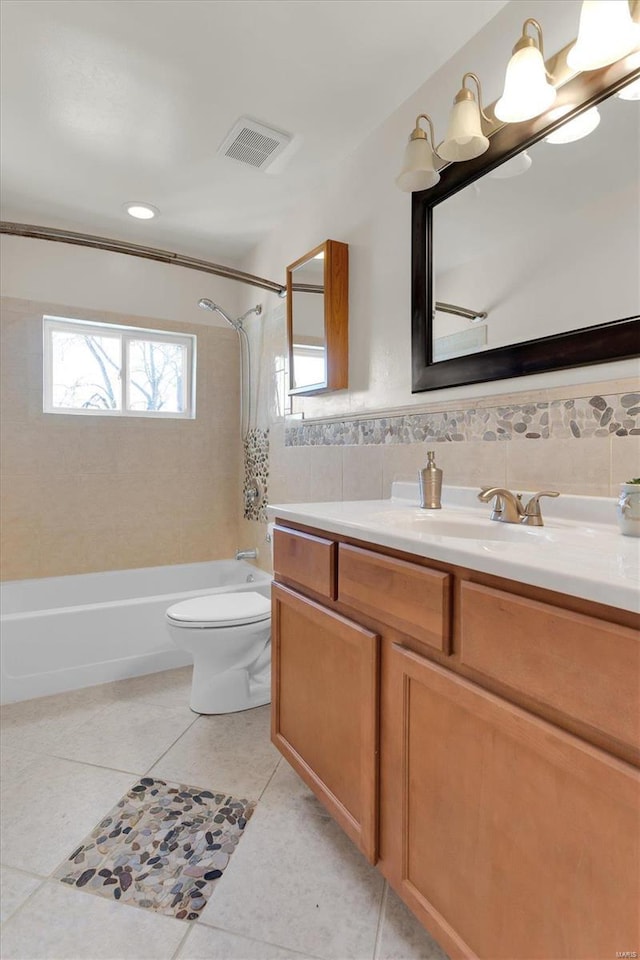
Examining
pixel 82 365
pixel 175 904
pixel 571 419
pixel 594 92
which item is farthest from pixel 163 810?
pixel 82 365

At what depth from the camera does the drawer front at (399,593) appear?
86 cm

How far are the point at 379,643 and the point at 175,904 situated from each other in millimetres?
818

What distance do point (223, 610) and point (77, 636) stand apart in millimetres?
771

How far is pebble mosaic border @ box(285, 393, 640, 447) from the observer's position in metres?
1.09

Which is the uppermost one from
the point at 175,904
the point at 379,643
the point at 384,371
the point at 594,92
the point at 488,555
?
the point at 594,92

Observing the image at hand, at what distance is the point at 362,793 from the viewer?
1.08 metres

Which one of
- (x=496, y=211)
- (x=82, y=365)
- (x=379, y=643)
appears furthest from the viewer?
(x=82, y=365)

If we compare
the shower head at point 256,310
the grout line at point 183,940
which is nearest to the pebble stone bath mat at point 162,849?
the grout line at point 183,940

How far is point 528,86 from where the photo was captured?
3.59 ft

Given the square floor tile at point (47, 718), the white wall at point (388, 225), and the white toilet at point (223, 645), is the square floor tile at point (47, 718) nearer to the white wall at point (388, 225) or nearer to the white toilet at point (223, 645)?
the white toilet at point (223, 645)

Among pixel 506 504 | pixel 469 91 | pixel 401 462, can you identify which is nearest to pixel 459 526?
pixel 506 504

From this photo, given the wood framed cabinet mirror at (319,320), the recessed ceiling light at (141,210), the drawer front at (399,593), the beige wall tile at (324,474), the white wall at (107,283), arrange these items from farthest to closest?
the white wall at (107,283) → the recessed ceiling light at (141,210) → the beige wall tile at (324,474) → the wood framed cabinet mirror at (319,320) → the drawer front at (399,593)

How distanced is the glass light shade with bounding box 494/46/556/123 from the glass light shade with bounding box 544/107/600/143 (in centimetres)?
8

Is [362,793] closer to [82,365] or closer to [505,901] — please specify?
[505,901]
